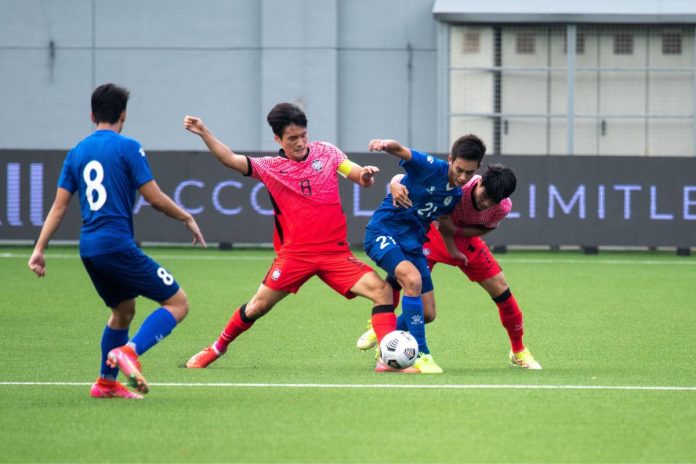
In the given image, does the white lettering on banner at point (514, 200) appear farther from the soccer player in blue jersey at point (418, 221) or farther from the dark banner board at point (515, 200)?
the soccer player in blue jersey at point (418, 221)

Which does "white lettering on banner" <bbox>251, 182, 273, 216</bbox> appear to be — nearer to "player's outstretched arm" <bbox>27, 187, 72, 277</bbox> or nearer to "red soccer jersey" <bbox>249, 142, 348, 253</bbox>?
"red soccer jersey" <bbox>249, 142, 348, 253</bbox>

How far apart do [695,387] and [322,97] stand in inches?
711

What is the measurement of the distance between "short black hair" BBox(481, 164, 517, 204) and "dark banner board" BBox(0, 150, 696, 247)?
1169cm

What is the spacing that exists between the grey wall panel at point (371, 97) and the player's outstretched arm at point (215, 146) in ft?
56.2

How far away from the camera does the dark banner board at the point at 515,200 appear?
67.8ft

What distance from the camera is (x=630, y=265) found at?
19297 millimetres

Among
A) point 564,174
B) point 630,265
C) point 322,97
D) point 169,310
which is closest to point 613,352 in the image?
point 169,310

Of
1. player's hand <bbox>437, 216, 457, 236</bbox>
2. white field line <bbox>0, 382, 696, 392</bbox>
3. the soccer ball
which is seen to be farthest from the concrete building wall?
white field line <bbox>0, 382, 696, 392</bbox>

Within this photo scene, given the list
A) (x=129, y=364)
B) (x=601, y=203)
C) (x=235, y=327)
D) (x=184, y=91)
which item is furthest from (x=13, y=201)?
(x=129, y=364)

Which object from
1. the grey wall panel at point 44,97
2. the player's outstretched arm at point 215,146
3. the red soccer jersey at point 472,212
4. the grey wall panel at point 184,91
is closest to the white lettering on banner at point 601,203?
the grey wall panel at point 184,91

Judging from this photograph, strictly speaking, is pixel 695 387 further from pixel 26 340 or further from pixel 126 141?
pixel 26 340

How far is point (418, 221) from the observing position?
9086 mm

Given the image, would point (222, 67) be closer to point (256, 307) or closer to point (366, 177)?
point (256, 307)

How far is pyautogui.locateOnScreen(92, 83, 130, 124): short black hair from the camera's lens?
24.0 ft
